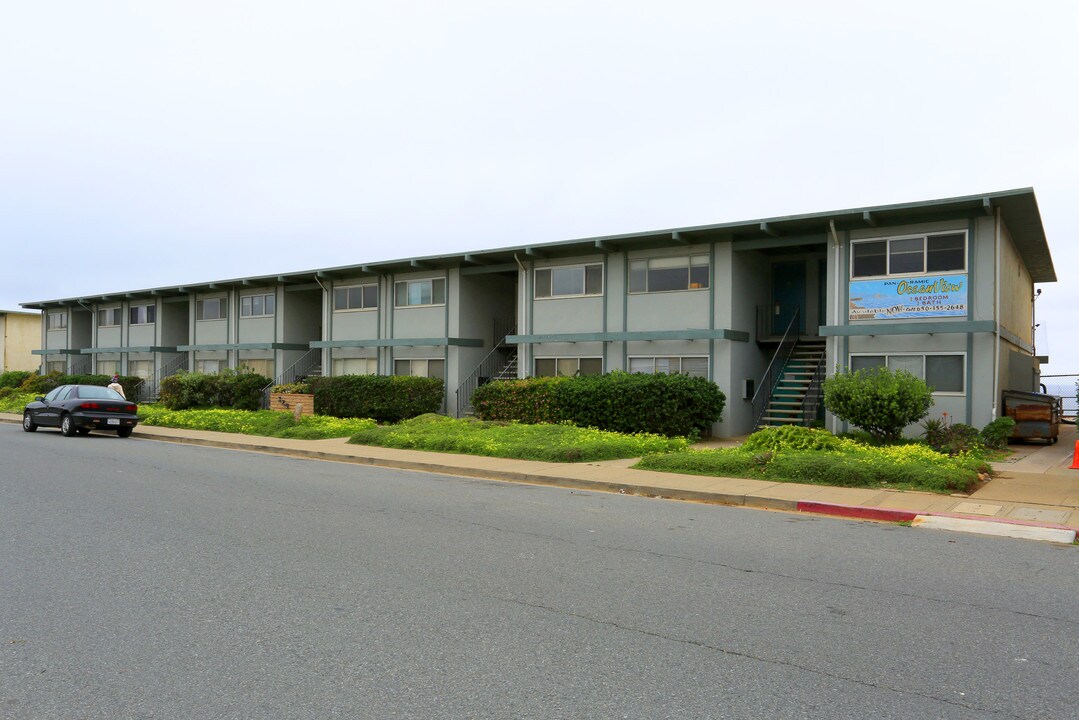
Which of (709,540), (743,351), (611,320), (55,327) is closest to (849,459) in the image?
(709,540)

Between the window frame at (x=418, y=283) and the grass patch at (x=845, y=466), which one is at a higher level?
the window frame at (x=418, y=283)

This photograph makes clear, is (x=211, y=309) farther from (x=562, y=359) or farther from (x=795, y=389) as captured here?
(x=795, y=389)

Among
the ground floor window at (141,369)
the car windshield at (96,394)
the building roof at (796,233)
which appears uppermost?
the building roof at (796,233)

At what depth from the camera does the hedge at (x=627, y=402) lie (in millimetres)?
20359

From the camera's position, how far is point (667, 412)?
20.2 metres

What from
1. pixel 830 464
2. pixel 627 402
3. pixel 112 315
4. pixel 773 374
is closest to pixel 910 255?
pixel 773 374

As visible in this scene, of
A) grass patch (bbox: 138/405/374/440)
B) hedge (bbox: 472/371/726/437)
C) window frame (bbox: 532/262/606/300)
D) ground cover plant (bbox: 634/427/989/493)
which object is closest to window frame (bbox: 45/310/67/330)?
grass patch (bbox: 138/405/374/440)

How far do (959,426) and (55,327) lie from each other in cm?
4641

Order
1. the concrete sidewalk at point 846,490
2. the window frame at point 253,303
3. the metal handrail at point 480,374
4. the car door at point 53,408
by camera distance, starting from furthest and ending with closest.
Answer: the window frame at point 253,303, the metal handrail at point 480,374, the car door at point 53,408, the concrete sidewalk at point 846,490

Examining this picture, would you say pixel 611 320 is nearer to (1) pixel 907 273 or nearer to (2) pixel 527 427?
(2) pixel 527 427

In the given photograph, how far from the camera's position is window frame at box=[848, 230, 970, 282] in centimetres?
1912

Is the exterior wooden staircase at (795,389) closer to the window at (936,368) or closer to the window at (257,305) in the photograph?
the window at (936,368)

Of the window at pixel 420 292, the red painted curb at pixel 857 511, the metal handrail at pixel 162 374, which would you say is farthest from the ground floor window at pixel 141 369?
the red painted curb at pixel 857 511

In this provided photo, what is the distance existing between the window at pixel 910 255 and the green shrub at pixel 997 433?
3.61 m
